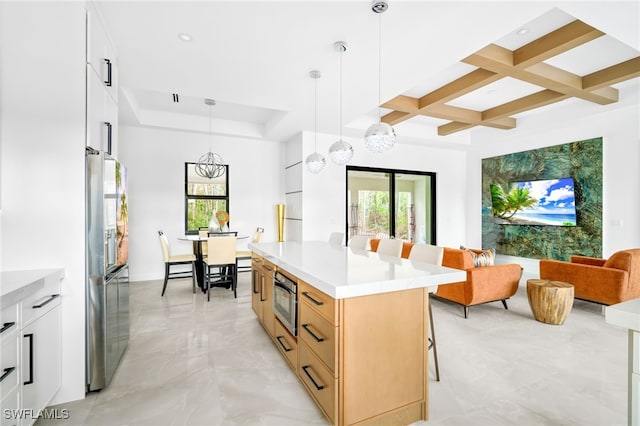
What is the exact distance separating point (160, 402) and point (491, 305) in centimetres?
390

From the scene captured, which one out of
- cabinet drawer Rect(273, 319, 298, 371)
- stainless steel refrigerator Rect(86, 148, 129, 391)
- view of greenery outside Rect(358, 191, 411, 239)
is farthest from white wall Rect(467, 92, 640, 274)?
stainless steel refrigerator Rect(86, 148, 129, 391)

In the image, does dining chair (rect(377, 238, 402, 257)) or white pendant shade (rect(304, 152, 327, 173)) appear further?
white pendant shade (rect(304, 152, 327, 173))

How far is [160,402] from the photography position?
1999 mm

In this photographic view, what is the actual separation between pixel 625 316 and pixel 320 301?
4.14ft

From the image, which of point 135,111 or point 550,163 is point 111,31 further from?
point 550,163

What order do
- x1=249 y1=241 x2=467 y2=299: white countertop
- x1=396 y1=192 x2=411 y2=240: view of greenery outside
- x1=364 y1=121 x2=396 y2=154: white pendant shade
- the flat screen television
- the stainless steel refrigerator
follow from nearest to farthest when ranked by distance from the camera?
x1=249 y1=241 x2=467 y2=299: white countertop
the stainless steel refrigerator
x1=364 y1=121 x2=396 y2=154: white pendant shade
the flat screen television
x1=396 y1=192 x2=411 y2=240: view of greenery outside

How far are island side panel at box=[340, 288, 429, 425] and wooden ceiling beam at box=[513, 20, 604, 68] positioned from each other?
2910mm

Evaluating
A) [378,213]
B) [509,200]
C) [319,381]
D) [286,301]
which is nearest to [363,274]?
[319,381]

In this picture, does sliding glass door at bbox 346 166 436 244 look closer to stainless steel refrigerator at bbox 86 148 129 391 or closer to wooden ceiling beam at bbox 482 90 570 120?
wooden ceiling beam at bbox 482 90 570 120

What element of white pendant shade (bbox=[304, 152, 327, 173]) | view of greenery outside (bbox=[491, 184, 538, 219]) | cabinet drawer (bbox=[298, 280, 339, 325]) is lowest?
cabinet drawer (bbox=[298, 280, 339, 325])

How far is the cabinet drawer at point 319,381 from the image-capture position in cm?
164

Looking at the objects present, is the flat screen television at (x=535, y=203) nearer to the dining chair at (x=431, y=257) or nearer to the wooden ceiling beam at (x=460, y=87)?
the wooden ceiling beam at (x=460, y=87)

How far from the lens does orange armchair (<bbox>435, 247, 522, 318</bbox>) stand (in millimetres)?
3479

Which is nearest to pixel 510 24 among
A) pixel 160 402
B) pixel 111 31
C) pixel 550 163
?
pixel 111 31
